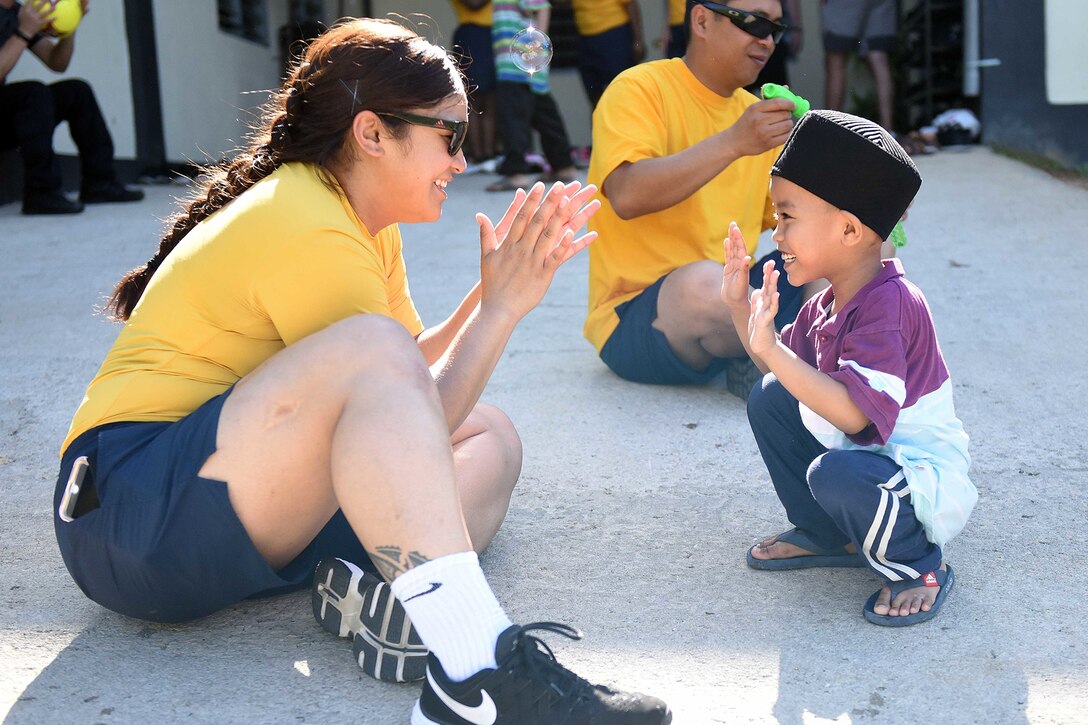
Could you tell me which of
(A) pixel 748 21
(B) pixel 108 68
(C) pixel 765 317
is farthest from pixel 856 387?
(B) pixel 108 68

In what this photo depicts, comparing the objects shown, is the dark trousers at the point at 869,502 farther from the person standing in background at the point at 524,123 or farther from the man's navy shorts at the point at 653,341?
the person standing in background at the point at 524,123

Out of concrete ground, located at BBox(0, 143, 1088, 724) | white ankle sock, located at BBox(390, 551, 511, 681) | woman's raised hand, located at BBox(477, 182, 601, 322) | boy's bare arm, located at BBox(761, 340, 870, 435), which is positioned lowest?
concrete ground, located at BBox(0, 143, 1088, 724)

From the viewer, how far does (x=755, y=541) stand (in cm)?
254

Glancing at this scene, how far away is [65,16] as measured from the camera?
20.9ft

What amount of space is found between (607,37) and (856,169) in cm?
581

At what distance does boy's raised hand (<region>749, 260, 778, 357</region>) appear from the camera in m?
2.04

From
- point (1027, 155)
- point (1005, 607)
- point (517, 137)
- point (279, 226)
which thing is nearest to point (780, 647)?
point (1005, 607)

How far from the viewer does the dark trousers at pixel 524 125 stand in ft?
24.8

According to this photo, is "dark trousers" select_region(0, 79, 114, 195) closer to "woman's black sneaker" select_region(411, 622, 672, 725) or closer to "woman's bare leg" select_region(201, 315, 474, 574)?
"woman's bare leg" select_region(201, 315, 474, 574)

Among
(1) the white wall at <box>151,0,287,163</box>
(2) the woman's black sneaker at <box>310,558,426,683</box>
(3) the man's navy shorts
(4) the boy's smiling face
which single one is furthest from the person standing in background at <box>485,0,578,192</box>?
(2) the woman's black sneaker at <box>310,558,426,683</box>

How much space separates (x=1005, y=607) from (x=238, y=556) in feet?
4.51

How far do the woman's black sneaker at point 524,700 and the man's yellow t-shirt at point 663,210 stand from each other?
206cm

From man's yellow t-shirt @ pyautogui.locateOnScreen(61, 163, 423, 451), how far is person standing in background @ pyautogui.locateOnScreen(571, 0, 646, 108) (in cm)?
592

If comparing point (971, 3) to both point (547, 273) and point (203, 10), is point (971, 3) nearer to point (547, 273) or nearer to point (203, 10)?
point (203, 10)
